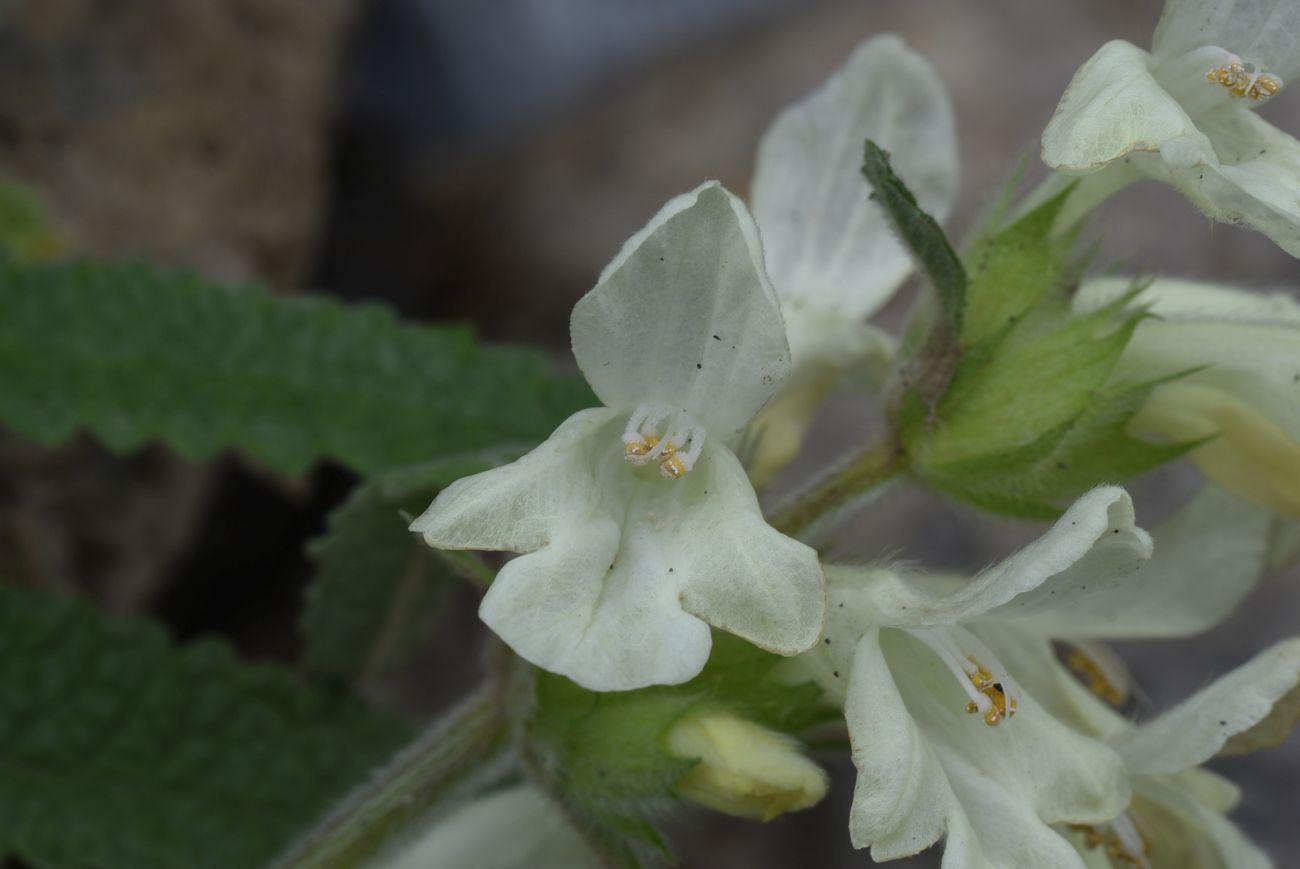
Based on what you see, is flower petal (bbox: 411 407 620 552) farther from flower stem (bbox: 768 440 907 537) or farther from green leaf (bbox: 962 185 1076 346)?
green leaf (bbox: 962 185 1076 346)

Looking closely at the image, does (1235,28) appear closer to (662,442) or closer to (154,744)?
(662,442)

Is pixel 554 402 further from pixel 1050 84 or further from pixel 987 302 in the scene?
pixel 1050 84

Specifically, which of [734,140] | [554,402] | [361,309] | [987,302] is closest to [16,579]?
[361,309]

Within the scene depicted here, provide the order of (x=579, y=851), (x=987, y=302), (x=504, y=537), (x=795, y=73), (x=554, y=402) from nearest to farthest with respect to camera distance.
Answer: (x=504, y=537)
(x=987, y=302)
(x=579, y=851)
(x=554, y=402)
(x=795, y=73)

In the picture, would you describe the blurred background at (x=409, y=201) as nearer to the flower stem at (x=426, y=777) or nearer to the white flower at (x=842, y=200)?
the white flower at (x=842, y=200)

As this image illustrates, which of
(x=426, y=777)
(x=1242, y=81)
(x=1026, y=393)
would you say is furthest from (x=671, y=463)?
(x=1242, y=81)

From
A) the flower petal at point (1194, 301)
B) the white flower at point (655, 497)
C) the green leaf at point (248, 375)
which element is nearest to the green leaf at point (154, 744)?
the green leaf at point (248, 375)

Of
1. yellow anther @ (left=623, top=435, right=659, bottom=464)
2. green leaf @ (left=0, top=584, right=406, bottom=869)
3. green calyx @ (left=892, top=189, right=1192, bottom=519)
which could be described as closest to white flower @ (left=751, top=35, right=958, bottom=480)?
green calyx @ (left=892, top=189, right=1192, bottom=519)
